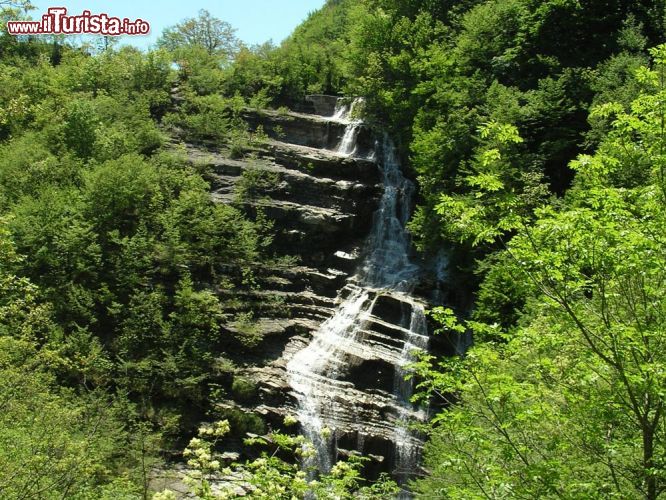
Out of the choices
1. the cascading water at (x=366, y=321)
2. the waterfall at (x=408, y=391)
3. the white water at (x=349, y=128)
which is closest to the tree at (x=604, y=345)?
the cascading water at (x=366, y=321)

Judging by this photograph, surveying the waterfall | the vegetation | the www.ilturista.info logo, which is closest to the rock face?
the waterfall

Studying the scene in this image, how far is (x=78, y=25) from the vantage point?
109 ft

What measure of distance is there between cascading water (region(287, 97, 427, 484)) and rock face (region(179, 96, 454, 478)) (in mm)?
47

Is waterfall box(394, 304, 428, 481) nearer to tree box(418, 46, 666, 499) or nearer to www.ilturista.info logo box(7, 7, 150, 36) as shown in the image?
tree box(418, 46, 666, 499)

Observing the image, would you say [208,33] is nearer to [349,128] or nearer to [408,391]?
[349,128]

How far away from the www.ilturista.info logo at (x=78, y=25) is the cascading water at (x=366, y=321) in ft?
53.4

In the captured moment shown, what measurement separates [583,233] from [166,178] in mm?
22495

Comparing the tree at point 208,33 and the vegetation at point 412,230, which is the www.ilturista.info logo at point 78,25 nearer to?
the vegetation at point 412,230

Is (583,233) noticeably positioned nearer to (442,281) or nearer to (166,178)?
(442,281)

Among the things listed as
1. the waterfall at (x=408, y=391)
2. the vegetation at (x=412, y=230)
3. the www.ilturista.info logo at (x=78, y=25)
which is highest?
the www.ilturista.info logo at (x=78, y=25)

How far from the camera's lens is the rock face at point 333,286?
762 inches

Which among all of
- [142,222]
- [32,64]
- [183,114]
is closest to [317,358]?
A: [142,222]

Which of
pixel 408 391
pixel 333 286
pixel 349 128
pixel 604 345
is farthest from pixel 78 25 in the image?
pixel 604 345

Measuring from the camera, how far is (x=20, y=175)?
24.8 meters
